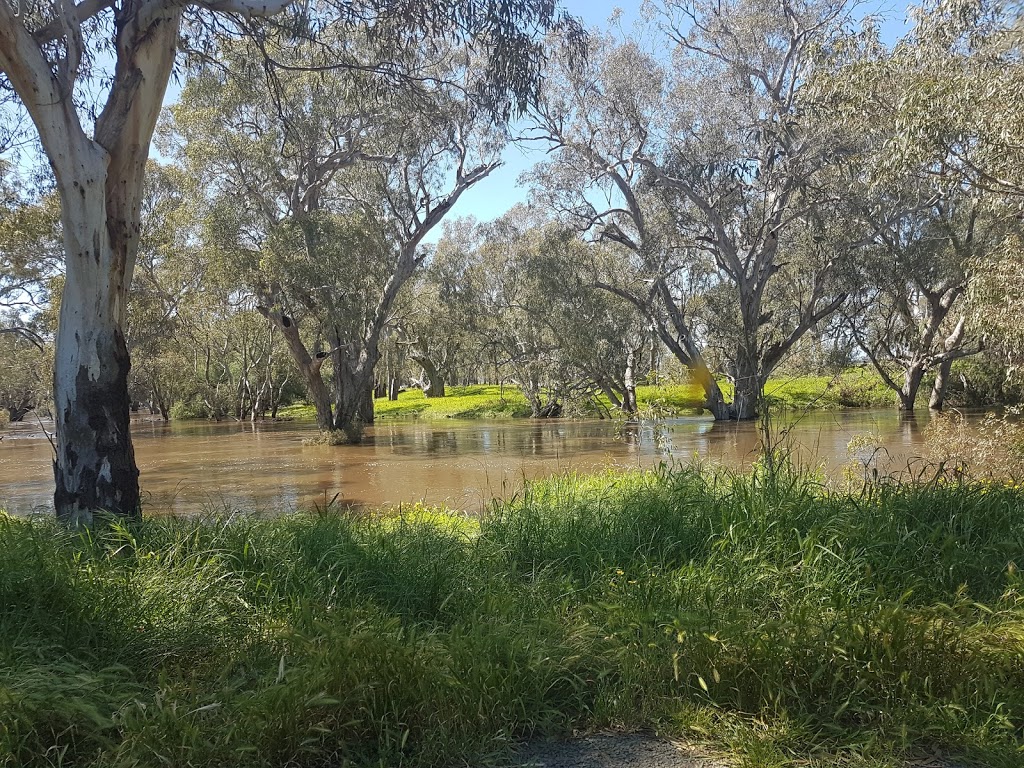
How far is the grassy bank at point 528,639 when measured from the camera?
7.86 ft

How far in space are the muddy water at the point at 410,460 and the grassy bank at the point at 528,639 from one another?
353cm

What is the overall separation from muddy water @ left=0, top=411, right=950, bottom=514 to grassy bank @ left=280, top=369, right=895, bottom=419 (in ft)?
8.26

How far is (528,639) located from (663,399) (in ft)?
89.1

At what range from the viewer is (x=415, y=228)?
25.0 metres

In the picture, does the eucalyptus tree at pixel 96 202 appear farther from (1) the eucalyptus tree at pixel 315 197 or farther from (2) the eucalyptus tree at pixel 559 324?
(2) the eucalyptus tree at pixel 559 324

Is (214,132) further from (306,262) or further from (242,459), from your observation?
(242,459)

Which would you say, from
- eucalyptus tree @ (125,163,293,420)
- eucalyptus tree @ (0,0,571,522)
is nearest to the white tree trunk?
eucalyptus tree @ (0,0,571,522)

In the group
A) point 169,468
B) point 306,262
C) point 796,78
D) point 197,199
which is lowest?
point 169,468

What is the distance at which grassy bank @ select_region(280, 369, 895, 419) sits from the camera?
94.6ft

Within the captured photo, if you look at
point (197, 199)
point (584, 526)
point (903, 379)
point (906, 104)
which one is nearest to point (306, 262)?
point (197, 199)

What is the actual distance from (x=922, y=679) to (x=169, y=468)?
1759cm

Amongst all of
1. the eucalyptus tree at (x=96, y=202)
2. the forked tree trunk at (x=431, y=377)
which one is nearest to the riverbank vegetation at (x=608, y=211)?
the eucalyptus tree at (x=96, y=202)

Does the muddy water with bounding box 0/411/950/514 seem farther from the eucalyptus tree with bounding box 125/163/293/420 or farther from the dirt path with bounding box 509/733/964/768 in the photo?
the dirt path with bounding box 509/733/964/768

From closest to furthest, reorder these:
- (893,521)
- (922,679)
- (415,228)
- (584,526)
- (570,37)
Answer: (922,679) < (893,521) < (584,526) < (570,37) < (415,228)
